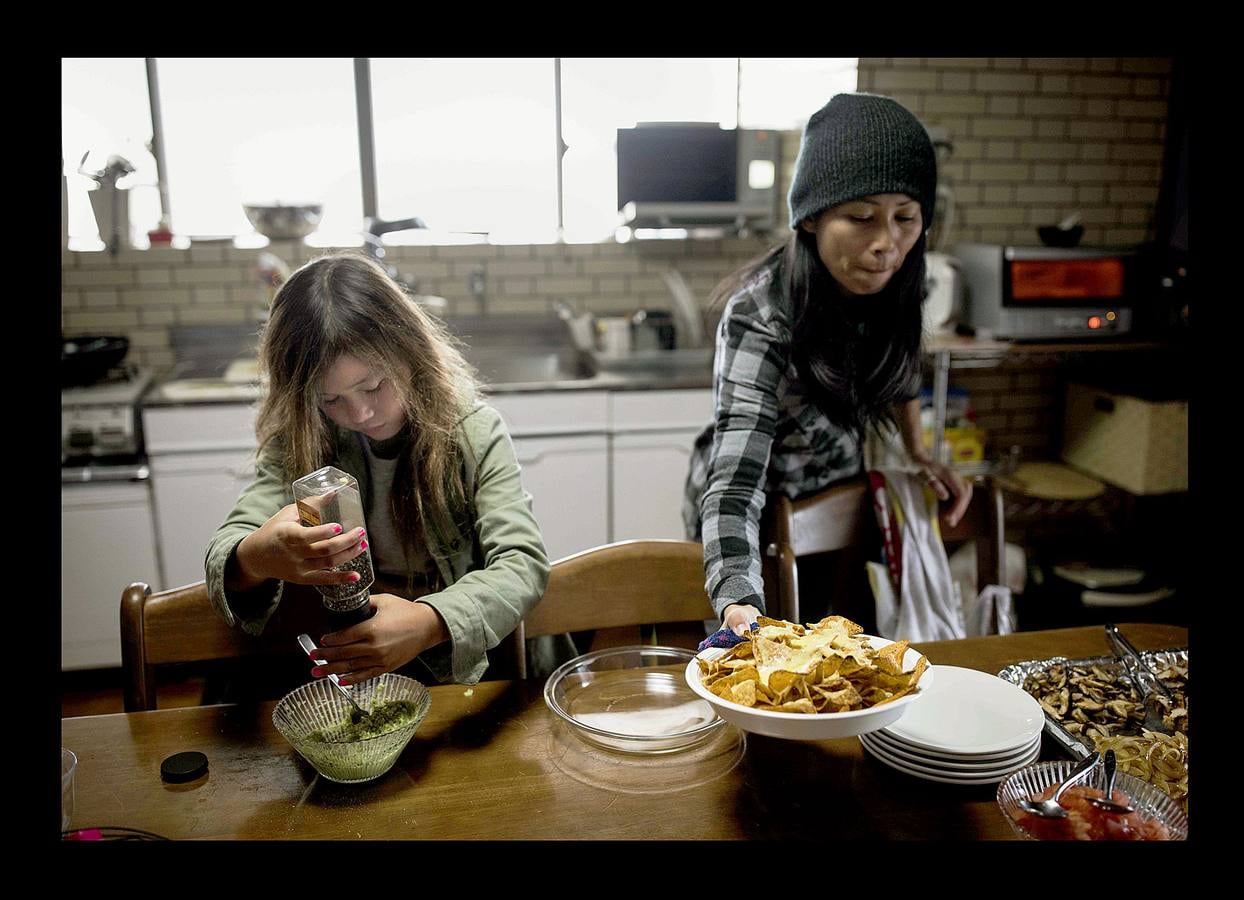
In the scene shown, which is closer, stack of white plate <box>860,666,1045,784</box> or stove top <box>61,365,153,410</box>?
stack of white plate <box>860,666,1045,784</box>

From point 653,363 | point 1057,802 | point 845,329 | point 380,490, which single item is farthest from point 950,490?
point 653,363

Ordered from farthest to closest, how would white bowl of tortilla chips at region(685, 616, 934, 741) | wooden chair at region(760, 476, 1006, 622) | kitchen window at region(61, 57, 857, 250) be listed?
1. kitchen window at region(61, 57, 857, 250)
2. wooden chair at region(760, 476, 1006, 622)
3. white bowl of tortilla chips at region(685, 616, 934, 741)

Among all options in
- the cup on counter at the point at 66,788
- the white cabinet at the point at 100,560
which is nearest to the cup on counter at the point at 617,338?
the white cabinet at the point at 100,560

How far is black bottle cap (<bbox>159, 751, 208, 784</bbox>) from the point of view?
0.79m

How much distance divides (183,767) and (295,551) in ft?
0.78

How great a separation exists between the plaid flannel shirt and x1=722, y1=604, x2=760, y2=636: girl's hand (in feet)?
0.04

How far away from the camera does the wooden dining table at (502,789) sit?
73 cm

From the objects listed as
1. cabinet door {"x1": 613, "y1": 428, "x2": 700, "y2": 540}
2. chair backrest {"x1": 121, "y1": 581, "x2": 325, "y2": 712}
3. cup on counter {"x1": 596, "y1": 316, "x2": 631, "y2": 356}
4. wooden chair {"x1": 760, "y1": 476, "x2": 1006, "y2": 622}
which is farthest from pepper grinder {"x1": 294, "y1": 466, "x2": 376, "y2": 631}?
cup on counter {"x1": 596, "y1": 316, "x2": 631, "y2": 356}

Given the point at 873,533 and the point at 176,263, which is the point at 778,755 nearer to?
the point at 873,533

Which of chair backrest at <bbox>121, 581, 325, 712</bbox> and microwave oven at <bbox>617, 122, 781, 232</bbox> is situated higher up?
microwave oven at <bbox>617, 122, 781, 232</bbox>

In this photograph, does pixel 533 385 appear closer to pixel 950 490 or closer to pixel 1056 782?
pixel 950 490

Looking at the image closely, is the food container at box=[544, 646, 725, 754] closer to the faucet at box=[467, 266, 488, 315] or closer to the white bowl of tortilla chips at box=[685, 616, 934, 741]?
the white bowl of tortilla chips at box=[685, 616, 934, 741]

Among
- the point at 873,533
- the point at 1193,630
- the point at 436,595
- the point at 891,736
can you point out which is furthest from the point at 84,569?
the point at 1193,630

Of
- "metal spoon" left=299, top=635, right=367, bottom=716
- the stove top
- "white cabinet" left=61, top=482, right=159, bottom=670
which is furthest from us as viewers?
the stove top
